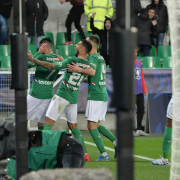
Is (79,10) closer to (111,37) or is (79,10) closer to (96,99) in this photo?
(96,99)

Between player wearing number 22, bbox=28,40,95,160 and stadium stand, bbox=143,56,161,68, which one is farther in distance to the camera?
stadium stand, bbox=143,56,161,68

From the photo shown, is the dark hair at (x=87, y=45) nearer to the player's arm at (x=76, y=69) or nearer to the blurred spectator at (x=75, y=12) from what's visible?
the player's arm at (x=76, y=69)

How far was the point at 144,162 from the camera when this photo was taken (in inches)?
196

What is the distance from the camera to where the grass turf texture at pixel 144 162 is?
159 inches

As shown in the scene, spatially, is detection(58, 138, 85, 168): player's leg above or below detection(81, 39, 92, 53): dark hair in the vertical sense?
below

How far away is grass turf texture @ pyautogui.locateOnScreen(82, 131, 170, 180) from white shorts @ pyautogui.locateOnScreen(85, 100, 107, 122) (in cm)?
56

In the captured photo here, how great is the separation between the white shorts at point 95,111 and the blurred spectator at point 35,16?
4.75 meters

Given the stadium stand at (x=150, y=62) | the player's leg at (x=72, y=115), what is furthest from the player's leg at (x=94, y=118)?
the stadium stand at (x=150, y=62)

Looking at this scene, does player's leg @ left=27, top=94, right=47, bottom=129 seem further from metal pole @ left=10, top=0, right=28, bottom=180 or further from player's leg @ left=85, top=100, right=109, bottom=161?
metal pole @ left=10, top=0, right=28, bottom=180

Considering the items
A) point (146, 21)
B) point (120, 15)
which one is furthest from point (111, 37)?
point (146, 21)

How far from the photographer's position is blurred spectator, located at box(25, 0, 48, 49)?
31.2 feet

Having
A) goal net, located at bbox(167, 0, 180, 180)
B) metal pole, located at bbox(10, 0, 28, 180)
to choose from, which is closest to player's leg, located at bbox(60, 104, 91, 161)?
goal net, located at bbox(167, 0, 180, 180)

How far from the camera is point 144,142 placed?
7.11 m

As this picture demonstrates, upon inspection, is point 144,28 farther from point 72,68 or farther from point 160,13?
point 72,68
